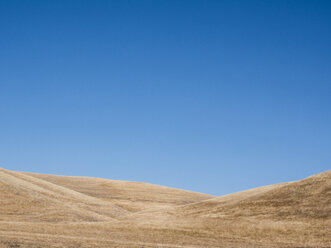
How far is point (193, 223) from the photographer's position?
4475 cm

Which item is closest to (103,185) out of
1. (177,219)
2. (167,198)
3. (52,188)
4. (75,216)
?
(167,198)

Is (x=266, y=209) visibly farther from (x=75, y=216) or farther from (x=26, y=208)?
(x=26, y=208)

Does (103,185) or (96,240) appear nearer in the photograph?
(96,240)

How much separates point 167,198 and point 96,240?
83.6m

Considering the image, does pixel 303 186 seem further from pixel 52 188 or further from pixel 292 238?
pixel 52 188

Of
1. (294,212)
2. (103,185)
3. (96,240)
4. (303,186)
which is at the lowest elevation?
(96,240)

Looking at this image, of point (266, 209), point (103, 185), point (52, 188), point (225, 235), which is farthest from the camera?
point (103, 185)

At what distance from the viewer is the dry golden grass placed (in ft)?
108

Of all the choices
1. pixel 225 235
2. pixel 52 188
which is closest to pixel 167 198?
pixel 52 188

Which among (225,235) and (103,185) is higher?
(103,185)

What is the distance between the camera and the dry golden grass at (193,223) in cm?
3306

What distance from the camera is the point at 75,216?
200ft

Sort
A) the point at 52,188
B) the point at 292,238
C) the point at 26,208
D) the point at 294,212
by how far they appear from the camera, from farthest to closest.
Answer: the point at 52,188 < the point at 26,208 < the point at 294,212 < the point at 292,238

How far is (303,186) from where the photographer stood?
49.5m
